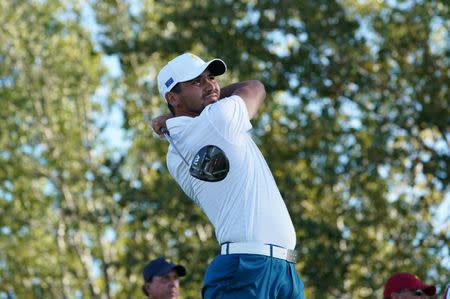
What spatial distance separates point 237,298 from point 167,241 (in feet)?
65.3

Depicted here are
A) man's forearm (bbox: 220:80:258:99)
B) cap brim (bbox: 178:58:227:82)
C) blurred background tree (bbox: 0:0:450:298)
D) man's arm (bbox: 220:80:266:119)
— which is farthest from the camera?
blurred background tree (bbox: 0:0:450:298)

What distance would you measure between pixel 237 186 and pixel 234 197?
0.05 meters

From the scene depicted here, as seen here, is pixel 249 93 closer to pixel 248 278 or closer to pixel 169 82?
pixel 169 82

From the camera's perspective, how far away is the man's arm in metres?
6.50

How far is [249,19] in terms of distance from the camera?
72.5ft

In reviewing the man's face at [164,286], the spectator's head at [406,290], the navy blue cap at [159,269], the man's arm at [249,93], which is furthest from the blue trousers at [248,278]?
the navy blue cap at [159,269]

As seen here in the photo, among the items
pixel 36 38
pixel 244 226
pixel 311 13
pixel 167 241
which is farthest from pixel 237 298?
pixel 36 38

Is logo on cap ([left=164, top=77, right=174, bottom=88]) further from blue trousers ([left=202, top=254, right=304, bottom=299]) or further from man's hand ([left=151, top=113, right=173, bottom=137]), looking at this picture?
blue trousers ([left=202, top=254, right=304, bottom=299])

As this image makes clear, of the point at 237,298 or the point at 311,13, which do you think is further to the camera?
the point at 311,13

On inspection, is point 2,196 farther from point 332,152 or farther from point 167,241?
point 332,152

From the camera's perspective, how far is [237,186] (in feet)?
20.2

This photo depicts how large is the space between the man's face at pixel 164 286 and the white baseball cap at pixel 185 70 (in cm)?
394

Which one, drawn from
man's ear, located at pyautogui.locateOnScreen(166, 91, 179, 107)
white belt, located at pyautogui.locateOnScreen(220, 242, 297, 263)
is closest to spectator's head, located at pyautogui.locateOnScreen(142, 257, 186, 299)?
man's ear, located at pyautogui.locateOnScreen(166, 91, 179, 107)

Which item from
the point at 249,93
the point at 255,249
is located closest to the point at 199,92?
the point at 249,93
